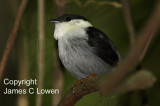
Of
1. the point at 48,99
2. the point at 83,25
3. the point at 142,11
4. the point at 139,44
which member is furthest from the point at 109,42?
the point at 139,44

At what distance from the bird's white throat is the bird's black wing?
0.23 ft

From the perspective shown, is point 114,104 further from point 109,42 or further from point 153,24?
point 153,24

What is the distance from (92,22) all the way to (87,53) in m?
0.36

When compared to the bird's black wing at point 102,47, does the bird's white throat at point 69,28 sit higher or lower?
higher

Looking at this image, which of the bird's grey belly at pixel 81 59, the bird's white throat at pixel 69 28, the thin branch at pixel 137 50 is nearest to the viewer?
the thin branch at pixel 137 50

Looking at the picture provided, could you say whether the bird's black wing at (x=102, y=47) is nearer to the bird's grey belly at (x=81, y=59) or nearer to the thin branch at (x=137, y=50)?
the bird's grey belly at (x=81, y=59)

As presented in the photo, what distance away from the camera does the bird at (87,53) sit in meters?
1.20

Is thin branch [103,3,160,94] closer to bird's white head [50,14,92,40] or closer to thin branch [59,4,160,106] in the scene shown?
thin branch [59,4,160,106]

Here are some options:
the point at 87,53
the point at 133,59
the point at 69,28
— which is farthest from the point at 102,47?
the point at 133,59

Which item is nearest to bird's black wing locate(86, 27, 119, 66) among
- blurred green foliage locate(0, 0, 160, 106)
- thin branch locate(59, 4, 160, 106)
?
blurred green foliage locate(0, 0, 160, 106)

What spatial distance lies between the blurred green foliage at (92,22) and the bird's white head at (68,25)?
3.7 inches

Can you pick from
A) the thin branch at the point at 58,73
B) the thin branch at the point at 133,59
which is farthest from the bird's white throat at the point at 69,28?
the thin branch at the point at 133,59

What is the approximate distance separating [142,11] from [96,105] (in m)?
0.58

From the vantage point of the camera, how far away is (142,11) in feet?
4.92
